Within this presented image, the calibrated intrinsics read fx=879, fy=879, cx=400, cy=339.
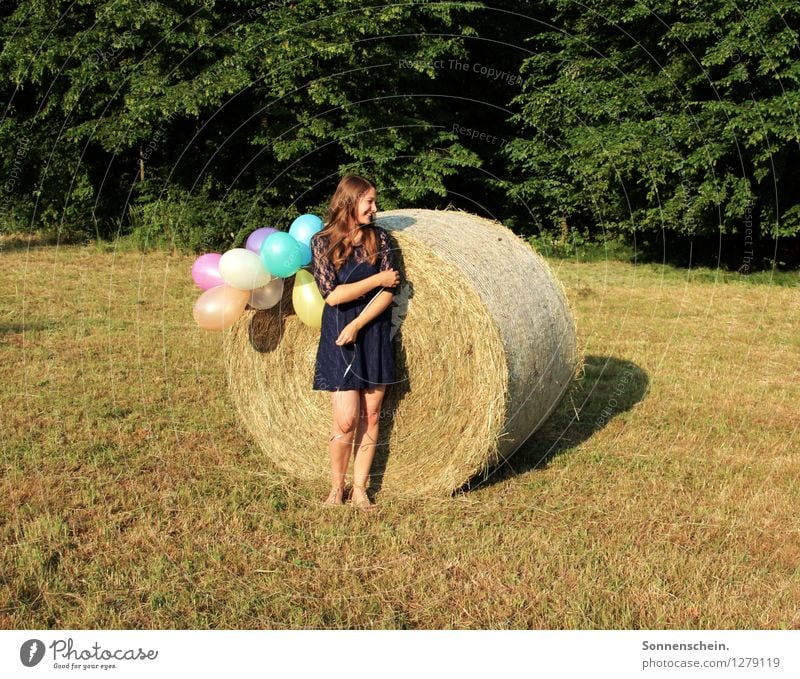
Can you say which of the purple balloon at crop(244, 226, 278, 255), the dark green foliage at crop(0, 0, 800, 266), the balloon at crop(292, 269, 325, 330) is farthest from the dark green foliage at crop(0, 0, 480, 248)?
the balloon at crop(292, 269, 325, 330)

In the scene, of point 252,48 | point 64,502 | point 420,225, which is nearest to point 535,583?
point 420,225

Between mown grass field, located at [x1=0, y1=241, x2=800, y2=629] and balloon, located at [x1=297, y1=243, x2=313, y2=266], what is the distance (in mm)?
1433

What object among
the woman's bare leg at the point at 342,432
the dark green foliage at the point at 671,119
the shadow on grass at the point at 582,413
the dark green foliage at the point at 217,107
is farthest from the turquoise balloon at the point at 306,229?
the dark green foliage at the point at 671,119

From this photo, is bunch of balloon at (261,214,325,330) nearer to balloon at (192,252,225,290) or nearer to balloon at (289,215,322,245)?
balloon at (289,215,322,245)

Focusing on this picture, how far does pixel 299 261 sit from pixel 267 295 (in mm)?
365

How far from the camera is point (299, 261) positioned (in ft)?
17.4

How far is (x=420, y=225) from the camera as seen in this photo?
5.58 metres

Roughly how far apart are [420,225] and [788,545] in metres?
2.81

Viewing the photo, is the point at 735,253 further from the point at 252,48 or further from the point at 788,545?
the point at 788,545

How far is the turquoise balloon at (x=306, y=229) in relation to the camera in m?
5.47

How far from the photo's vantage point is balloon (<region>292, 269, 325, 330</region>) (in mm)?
5418

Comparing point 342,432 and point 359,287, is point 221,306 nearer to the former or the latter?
point 359,287
